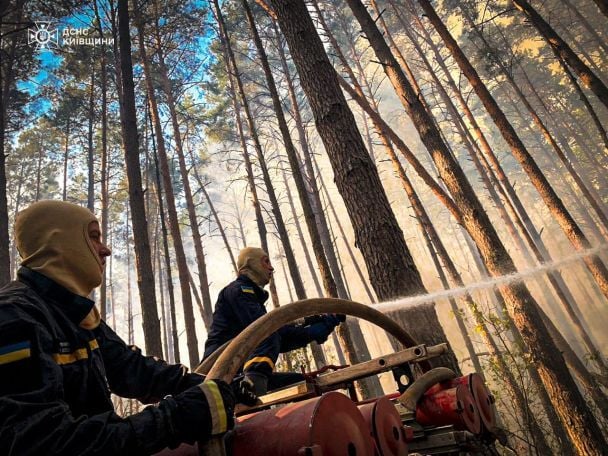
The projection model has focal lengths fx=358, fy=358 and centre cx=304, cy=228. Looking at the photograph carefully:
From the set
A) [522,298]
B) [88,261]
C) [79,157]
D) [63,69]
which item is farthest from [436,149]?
[79,157]

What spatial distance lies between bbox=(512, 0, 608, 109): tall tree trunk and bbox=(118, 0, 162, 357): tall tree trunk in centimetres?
836

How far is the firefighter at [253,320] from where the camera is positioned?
234 centimetres

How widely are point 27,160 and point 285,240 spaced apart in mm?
22272

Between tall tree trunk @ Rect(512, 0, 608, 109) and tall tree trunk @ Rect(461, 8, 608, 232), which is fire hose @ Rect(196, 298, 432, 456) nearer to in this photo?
tall tree trunk @ Rect(512, 0, 608, 109)

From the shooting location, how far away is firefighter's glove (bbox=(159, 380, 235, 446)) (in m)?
0.94

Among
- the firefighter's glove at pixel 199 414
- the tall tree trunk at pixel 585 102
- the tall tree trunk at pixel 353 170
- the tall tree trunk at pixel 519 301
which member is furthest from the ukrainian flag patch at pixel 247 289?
the tall tree trunk at pixel 585 102

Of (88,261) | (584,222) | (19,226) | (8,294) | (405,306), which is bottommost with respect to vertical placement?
(405,306)

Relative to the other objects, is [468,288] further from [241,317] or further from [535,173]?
[535,173]

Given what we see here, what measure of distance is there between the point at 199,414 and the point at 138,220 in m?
5.71

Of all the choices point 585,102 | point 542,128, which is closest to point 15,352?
point 585,102

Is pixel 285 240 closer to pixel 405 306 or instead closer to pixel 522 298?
pixel 522 298

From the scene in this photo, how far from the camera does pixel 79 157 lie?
21.2m

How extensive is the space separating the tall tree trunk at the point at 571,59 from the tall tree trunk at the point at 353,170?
236 inches

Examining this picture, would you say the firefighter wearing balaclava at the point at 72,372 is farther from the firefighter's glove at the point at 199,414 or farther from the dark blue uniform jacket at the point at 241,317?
the dark blue uniform jacket at the point at 241,317
